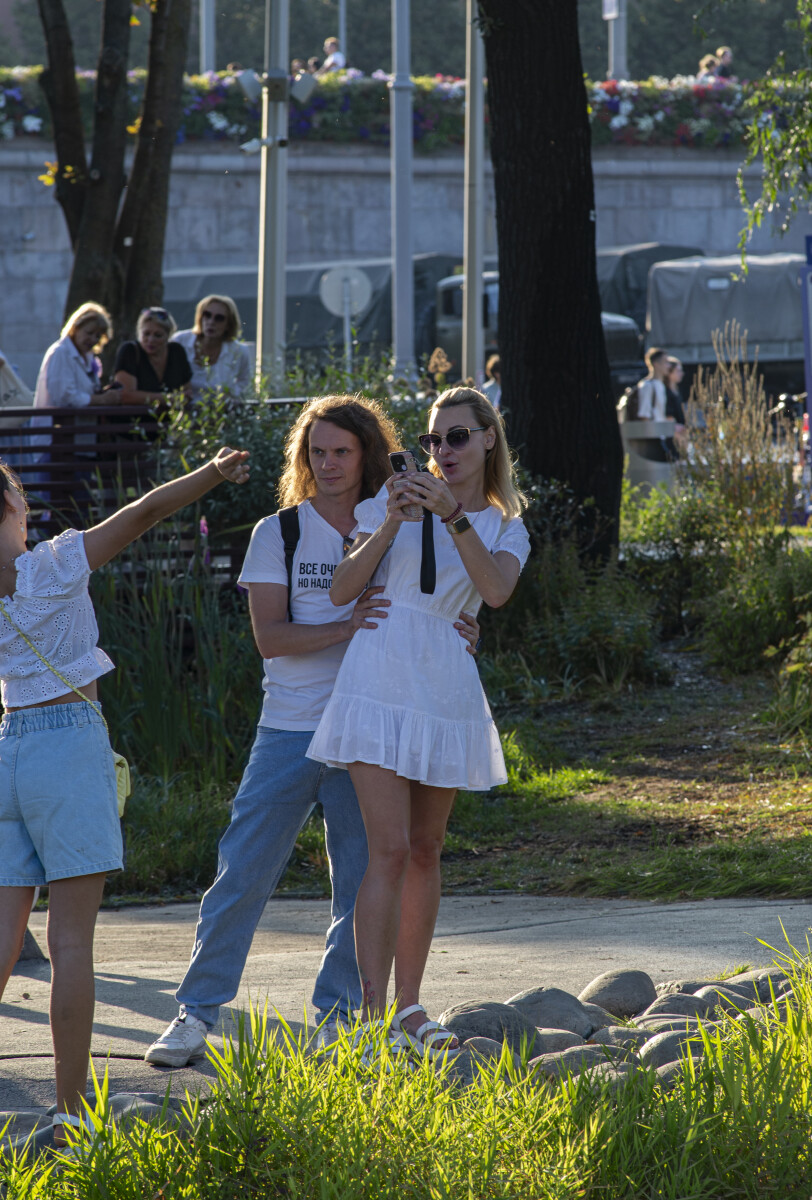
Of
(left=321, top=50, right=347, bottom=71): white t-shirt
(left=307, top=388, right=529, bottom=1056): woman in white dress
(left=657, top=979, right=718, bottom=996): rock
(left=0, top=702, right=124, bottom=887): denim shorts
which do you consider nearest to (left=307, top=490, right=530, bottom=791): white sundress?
(left=307, top=388, right=529, bottom=1056): woman in white dress

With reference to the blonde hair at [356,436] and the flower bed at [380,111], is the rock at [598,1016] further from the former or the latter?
the flower bed at [380,111]

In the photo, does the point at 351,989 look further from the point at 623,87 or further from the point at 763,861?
the point at 623,87

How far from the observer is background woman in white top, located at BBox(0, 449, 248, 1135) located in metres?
3.25

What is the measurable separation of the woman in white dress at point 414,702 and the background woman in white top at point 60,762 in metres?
0.60

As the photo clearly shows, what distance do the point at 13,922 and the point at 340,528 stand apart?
1361mm

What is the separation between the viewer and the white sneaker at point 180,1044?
3.78m

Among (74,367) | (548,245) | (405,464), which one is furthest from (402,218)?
(405,464)

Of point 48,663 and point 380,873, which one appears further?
point 380,873

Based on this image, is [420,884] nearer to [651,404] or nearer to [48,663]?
[48,663]

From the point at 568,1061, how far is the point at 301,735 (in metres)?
1.09

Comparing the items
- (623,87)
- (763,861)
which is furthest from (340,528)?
(623,87)

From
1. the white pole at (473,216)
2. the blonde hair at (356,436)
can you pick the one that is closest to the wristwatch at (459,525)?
the blonde hair at (356,436)

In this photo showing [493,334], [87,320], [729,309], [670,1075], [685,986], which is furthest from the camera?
[729,309]

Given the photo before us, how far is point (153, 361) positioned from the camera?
9617 mm
